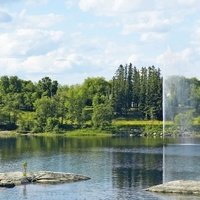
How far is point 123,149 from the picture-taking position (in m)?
117

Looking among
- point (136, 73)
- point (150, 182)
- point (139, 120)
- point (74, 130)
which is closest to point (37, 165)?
point (150, 182)

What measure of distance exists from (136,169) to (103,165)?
6.46 meters

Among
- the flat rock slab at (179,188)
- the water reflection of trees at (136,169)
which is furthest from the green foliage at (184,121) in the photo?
the flat rock slab at (179,188)

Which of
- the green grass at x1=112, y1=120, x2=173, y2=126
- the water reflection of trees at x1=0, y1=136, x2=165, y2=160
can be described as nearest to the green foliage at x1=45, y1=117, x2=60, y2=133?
the green grass at x1=112, y1=120, x2=173, y2=126

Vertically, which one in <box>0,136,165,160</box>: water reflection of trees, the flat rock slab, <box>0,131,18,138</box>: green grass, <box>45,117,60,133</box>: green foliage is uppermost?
<box>45,117,60,133</box>: green foliage

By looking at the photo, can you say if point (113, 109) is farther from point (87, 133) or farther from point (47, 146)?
point (47, 146)

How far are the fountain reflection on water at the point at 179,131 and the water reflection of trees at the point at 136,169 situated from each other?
1.24 metres

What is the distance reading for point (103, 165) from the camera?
296 ft

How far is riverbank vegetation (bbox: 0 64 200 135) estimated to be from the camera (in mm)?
173500

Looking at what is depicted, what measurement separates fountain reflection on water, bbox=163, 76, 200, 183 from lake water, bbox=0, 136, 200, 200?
0.12 metres

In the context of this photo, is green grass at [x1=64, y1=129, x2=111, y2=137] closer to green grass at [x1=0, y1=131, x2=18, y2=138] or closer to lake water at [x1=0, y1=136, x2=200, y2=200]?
green grass at [x1=0, y1=131, x2=18, y2=138]

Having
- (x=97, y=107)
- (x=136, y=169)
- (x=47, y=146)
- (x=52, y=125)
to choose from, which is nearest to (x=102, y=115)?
(x=97, y=107)

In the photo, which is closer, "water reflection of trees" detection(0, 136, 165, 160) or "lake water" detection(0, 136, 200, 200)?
"lake water" detection(0, 136, 200, 200)

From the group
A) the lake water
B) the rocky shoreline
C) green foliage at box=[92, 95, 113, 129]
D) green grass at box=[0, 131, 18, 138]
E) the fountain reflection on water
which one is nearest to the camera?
the lake water
